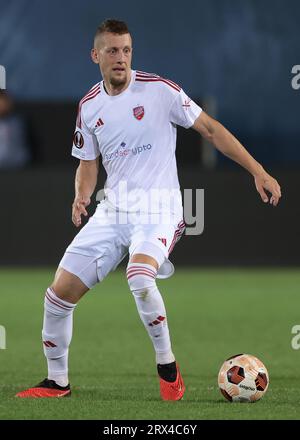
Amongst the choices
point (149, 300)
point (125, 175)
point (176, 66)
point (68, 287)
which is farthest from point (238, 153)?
point (176, 66)

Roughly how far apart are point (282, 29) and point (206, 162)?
2464 mm

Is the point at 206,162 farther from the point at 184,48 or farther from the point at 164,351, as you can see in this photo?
the point at 164,351

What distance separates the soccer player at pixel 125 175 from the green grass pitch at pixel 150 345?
0.56 metres

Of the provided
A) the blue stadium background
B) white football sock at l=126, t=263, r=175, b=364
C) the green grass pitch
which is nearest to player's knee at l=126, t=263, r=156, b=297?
white football sock at l=126, t=263, r=175, b=364

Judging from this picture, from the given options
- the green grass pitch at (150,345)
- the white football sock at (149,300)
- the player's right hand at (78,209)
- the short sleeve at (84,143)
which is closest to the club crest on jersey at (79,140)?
the short sleeve at (84,143)

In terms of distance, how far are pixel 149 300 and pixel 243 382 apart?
0.71m

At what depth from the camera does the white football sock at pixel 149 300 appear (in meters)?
6.83

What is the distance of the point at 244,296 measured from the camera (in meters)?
13.9

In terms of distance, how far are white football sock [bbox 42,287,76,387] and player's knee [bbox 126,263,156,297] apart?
54cm

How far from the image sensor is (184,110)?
7215mm

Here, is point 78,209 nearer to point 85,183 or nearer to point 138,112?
point 85,183

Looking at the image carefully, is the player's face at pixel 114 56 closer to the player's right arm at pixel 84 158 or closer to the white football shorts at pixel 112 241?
the player's right arm at pixel 84 158

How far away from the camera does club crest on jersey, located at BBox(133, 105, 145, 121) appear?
7.23 meters

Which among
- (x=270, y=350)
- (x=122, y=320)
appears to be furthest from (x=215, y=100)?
(x=270, y=350)
